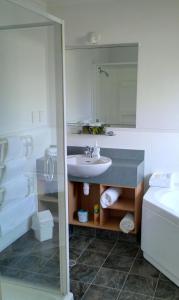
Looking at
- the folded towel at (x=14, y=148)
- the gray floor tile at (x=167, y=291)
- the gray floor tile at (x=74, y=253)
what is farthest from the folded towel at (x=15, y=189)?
the gray floor tile at (x=167, y=291)

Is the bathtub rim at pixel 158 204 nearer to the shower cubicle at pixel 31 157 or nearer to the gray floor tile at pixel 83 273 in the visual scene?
the gray floor tile at pixel 83 273

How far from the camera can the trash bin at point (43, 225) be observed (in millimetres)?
2389

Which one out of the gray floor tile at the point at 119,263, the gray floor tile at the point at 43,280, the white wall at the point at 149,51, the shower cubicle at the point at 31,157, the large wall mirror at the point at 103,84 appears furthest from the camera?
the large wall mirror at the point at 103,84

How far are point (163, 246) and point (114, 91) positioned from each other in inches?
62.9

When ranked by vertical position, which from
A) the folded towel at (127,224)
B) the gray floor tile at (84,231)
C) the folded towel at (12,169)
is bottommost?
the gray floor tile at (84,231)

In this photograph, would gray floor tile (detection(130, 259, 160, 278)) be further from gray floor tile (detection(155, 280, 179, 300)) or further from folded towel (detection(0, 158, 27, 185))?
folded towel (detection(0, 158, 27, 185))

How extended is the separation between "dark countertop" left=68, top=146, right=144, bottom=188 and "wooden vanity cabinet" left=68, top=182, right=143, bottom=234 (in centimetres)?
10

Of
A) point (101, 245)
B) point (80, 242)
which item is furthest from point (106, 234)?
point (80, 242)

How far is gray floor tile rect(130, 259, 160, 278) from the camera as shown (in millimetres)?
2621

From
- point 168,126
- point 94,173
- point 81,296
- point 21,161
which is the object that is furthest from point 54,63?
point 81,296

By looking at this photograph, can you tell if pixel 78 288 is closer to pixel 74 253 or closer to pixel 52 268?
pixel 52 268

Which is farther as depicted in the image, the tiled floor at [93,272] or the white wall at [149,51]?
the white wall at [149,51]

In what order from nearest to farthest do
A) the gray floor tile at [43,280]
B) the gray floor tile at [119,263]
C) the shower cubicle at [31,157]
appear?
the shower cubicle at [31,157] < the gray floor tile at [43,280] < the gray floor tile at [119,263]

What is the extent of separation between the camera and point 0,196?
238 centimetres
